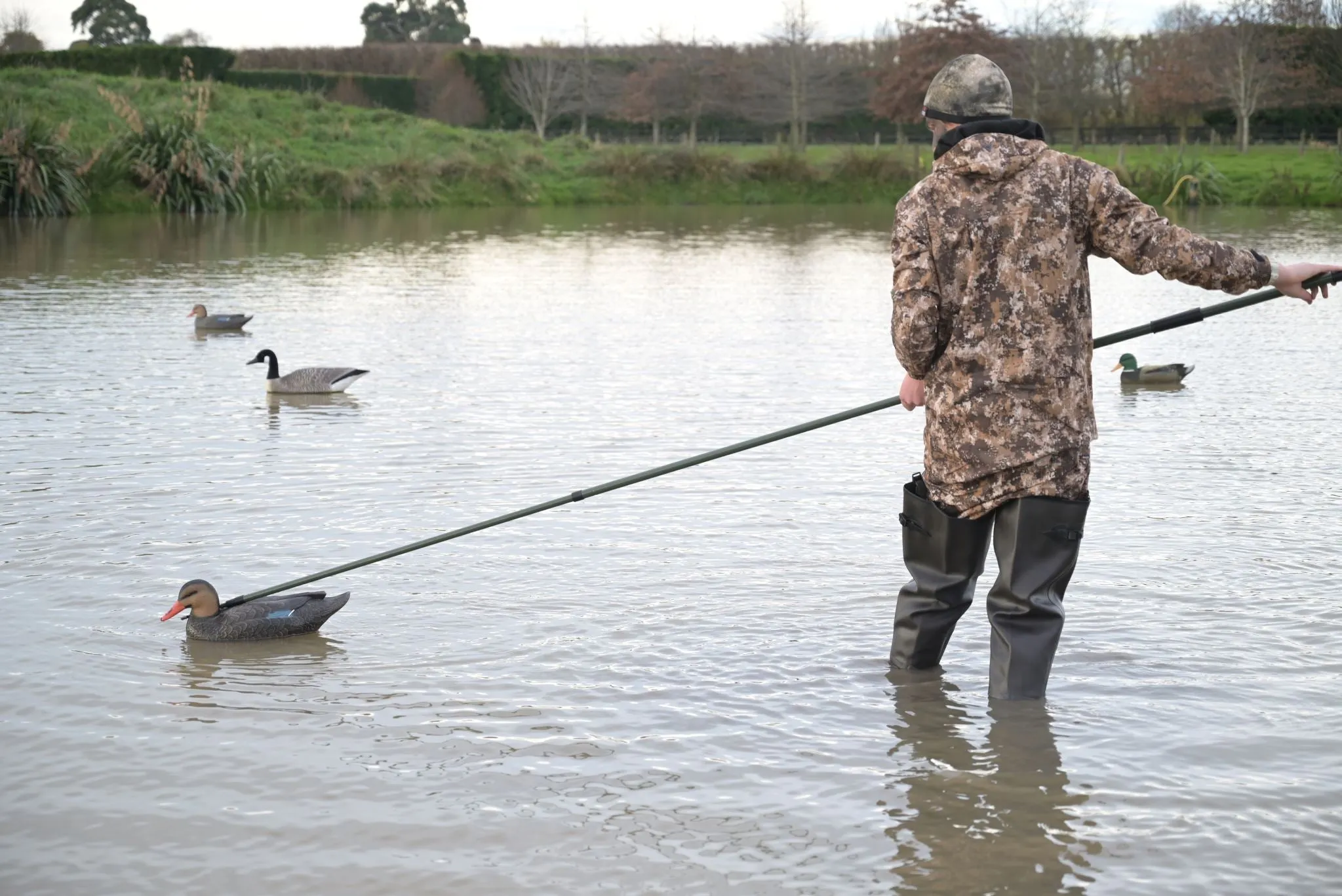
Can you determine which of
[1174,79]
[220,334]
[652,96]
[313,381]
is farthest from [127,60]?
[313,381]

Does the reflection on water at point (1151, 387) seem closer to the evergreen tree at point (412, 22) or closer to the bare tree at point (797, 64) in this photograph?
the bare tree at point (797, 64)

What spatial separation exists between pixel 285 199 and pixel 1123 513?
29.1 metres

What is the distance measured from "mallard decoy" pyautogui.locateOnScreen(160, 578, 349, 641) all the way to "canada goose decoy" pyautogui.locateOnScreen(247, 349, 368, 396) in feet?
18.6

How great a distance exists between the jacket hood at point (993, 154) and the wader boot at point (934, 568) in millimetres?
945

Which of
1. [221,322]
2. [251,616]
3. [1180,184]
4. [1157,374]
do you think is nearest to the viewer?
[251,616]

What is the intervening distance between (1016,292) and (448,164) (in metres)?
35.4

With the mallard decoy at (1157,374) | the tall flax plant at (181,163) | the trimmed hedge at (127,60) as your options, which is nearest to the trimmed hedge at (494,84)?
the trimmed hedge at (127,60)

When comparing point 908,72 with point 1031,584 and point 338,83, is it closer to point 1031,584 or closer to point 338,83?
point 338,83

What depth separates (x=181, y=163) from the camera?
31.3 m

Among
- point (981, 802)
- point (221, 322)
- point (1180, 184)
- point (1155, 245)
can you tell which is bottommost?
point (981, 802)

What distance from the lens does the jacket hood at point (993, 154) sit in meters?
4.45

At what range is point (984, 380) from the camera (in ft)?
14.9

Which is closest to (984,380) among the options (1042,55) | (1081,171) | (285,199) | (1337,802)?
(1081,171)

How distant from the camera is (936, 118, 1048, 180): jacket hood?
14.6 feet
